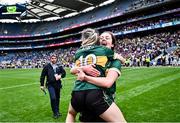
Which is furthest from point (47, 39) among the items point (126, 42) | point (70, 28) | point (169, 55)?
point (169, 55)

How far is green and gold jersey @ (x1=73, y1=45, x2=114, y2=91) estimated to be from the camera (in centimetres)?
381

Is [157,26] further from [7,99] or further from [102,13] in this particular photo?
[7,99]

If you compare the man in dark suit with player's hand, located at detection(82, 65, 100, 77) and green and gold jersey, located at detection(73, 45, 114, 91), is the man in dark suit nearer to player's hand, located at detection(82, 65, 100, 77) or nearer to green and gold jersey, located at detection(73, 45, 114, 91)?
green and gold jersey, located at detection(73, 45, 114, 91)

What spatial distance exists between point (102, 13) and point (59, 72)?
216ft

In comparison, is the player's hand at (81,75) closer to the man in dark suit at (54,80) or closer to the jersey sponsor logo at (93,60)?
the jersey sponsor logo at (93,60)

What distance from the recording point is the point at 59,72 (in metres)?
9.10

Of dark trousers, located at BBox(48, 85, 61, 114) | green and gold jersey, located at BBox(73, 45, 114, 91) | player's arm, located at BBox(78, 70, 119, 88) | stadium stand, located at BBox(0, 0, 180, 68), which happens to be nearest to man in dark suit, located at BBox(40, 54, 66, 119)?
dark trousers, located at BBox(48, 85, 61, 114)

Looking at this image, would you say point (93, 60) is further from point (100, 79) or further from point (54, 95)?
point (54, 95)

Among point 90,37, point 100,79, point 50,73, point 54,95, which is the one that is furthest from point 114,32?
point 100,79

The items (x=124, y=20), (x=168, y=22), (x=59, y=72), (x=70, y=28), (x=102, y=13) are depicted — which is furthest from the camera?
(x=70, y=28)

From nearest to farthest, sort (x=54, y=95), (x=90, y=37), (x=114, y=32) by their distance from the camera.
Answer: (x=90, y=37)
(x=54, y=95)
(x=114, y=32)

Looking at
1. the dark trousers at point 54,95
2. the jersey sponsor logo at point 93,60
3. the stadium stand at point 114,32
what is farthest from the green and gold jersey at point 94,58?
the stadium stand at point 114,32

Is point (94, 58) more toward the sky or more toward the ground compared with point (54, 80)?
more toward the sky

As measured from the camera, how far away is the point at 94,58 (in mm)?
3828
